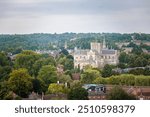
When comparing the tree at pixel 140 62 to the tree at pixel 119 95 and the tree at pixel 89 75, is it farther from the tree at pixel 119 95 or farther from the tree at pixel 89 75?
the tree at pixel 119 95

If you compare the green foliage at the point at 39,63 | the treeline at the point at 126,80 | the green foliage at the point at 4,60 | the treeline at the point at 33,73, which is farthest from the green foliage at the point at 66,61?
the green foliage at the point at 4,60

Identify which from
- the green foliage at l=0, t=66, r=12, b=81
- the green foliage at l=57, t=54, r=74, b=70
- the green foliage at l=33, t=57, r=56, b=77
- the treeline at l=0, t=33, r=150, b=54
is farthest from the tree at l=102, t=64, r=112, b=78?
the green foliage at l=0, t=66, r=12, b=81

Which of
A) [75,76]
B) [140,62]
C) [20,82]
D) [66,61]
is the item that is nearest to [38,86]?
[20,82]

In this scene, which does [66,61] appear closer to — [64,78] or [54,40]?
[64,78]

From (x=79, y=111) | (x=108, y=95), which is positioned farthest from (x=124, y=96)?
(x=79, y=111)

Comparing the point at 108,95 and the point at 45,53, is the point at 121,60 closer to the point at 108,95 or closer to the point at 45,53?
the point at 45,53

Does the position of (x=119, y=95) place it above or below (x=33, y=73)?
below
